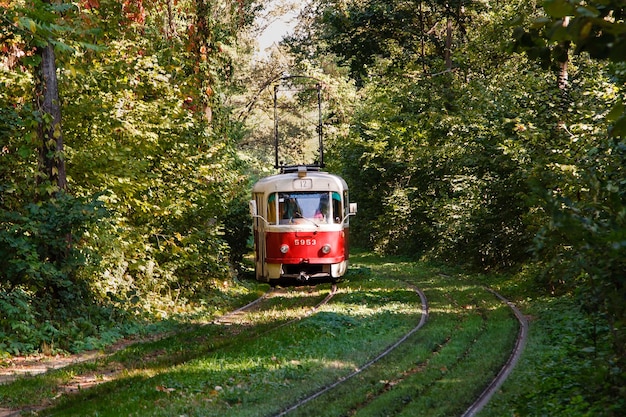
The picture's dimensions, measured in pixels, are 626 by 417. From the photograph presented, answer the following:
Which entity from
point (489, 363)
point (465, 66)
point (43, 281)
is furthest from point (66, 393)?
point (465, 66)

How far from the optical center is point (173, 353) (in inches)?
522

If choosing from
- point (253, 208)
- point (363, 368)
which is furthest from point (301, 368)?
point (253, 208)

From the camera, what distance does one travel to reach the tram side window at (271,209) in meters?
21.4

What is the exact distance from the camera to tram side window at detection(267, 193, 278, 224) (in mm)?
21359

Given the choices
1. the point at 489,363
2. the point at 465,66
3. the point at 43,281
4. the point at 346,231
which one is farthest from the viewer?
the point at 465,66

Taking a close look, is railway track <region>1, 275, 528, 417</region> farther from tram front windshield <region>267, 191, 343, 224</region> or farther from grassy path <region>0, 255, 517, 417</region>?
tram front windshield <region>267, 191, 343, 224</region>

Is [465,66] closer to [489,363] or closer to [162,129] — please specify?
[162,129]

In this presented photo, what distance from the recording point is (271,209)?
2147 cm

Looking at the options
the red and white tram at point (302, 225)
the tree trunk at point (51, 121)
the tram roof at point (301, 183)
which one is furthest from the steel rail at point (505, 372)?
the tree trunk at point (51, 121)

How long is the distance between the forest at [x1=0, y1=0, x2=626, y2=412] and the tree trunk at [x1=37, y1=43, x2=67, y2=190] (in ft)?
0.13

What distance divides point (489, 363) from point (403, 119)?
86.4 feet

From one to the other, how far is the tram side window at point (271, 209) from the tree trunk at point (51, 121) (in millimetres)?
7480

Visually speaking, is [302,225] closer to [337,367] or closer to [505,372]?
[337,367]

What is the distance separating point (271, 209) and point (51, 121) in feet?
26.8
